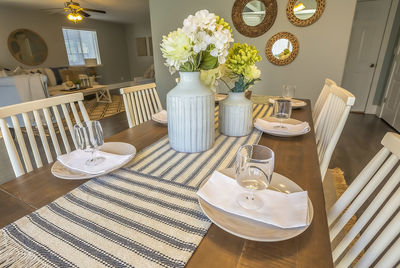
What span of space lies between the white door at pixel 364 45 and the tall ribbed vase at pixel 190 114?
4632 millimetres

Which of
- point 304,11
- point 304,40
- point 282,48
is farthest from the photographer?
point 282,48

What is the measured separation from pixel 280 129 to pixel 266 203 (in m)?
0.59

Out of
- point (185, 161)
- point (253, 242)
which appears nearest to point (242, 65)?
point (185, 161)

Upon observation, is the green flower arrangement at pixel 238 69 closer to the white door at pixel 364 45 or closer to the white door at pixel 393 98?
the white door at pixel 393 98

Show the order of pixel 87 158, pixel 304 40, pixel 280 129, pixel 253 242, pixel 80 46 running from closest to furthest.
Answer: pixel 253 242
pixel 87 158
pixel 280 129
pixel 304 40
pixel 80 46

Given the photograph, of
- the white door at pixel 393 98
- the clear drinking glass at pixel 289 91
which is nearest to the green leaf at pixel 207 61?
the clear drinking glass at pixel 289 91

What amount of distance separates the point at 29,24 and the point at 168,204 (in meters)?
7.32

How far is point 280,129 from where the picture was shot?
1052 millimetres

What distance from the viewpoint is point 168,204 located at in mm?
578

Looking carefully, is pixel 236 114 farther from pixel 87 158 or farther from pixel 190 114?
pixel 87 158

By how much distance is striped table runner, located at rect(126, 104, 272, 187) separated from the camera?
721mm

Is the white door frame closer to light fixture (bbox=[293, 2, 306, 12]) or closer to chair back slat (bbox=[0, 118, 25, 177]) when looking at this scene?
light fixture (bbox=[293, 2, 306, 12])

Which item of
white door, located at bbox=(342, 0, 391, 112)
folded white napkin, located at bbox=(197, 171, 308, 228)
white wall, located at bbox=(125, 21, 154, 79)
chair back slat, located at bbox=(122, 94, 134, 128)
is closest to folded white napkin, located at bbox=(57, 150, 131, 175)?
folded white napkin, located at bbox=(197, 171, 308, 228)

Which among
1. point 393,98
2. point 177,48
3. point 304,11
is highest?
point 304,11
